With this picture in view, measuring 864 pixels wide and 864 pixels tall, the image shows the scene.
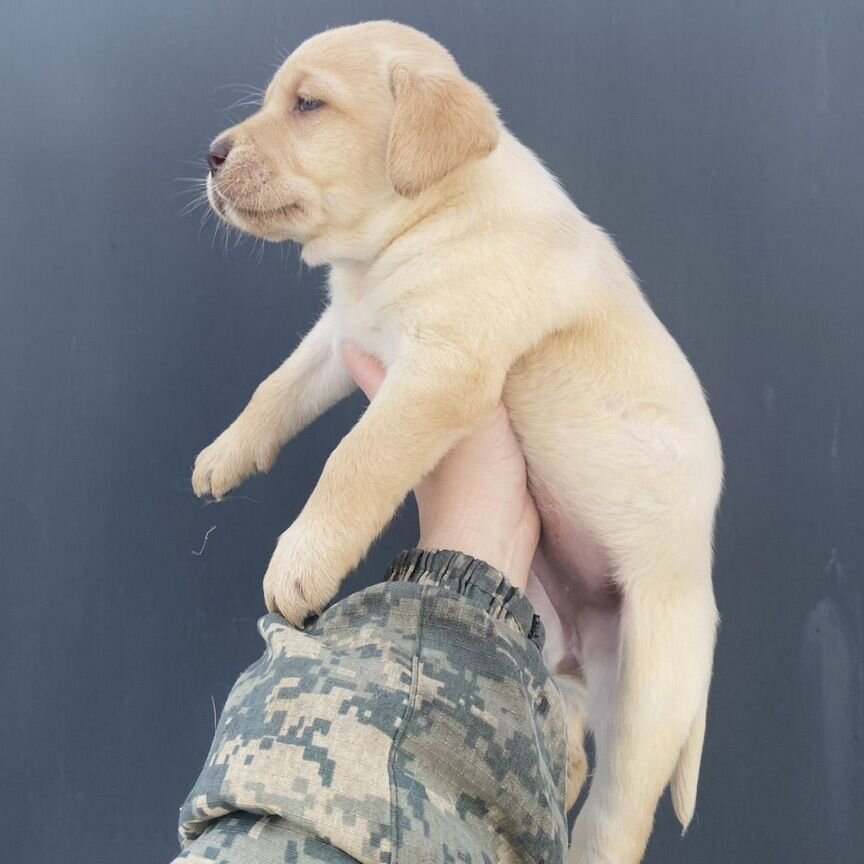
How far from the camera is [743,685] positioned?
2340mm

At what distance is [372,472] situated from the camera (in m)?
1.50

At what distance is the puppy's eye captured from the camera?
167 cm

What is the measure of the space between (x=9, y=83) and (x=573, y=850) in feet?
7.17

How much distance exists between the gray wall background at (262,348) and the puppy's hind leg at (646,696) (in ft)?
1.78

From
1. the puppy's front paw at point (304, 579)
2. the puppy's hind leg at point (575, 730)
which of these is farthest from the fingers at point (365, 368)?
the puppy's hind leg at point (575, 730)

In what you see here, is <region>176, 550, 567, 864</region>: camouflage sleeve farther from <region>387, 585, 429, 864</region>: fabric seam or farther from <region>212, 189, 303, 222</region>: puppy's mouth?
<region>212, 189, 303, 222</region>: puppy's mouth

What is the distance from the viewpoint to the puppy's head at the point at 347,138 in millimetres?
1565

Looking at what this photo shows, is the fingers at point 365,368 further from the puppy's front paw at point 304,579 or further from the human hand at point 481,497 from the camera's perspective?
the puppy's front paw at point 304,579

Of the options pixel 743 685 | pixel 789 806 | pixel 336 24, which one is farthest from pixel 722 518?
pixel 336 24

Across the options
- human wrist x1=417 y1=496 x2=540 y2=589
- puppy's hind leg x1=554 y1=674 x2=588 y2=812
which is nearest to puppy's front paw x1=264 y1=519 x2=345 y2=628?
human wrist x1=417 y1=496 x2=540 y2=589

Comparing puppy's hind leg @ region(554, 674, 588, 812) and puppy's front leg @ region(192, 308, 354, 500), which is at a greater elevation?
puppy's front leg @ region(192, 308, 354, 500)

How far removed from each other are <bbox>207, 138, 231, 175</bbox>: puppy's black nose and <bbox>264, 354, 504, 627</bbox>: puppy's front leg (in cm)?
48

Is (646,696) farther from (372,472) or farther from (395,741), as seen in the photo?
(395,741)

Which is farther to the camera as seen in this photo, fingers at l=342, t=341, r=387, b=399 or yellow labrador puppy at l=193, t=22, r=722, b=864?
fingers at l=342, t=341, r=387, b=399
